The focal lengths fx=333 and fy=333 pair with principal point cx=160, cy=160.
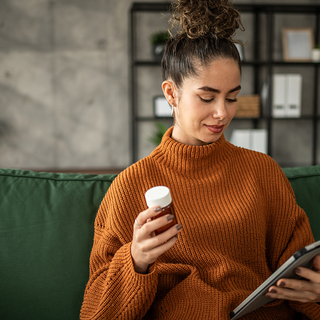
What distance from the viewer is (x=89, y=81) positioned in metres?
3.28

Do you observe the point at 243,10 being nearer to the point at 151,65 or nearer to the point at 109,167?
the point at 151,65

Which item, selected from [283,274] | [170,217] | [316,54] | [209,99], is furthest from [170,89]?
[316,54]

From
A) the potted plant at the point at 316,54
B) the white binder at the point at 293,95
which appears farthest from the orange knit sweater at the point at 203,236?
the potted plant at the point at 316,54

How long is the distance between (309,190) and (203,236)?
55 cm

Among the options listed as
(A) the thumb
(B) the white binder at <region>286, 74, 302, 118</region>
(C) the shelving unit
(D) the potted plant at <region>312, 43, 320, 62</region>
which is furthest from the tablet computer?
(D) the potted plant at <region>312, 43, 320, 62</region>

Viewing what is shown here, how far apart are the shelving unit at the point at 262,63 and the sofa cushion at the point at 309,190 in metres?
1.85

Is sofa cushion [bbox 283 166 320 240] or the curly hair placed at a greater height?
the curly hair

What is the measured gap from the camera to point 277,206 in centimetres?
106

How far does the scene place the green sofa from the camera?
1.08 meters

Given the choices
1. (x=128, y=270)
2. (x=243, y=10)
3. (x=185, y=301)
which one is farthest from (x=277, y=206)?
(x=243, y=10)

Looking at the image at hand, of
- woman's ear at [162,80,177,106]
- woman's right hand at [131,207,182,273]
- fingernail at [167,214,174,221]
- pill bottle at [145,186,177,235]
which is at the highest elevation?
woman's ear at [162,80,177,106]

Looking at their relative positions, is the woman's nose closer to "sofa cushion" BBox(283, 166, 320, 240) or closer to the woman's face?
the woman's face

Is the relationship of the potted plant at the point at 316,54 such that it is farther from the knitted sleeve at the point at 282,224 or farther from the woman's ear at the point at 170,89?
the woman's ear at the point at 170,89

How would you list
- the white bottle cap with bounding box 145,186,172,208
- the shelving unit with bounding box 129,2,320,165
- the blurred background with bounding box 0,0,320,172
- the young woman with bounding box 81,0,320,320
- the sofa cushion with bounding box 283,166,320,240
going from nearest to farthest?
the white bottle cap with bounding box 145,186,172,208 → the young woman with bounding box 81,0,320,320 → the sofa cushion with bounding box 283,166,320,240 → the shelving unit with bounding box 129,2,320,165 → the blurred background with bounding box 0,0,320,172
